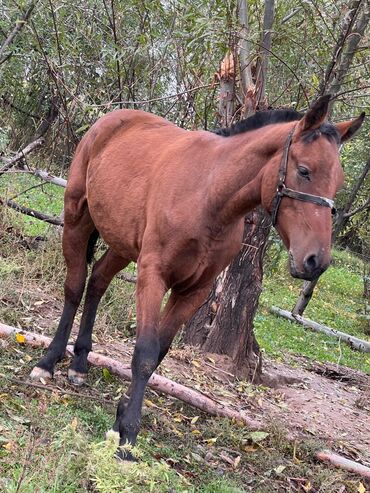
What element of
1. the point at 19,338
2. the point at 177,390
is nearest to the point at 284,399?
the point at 177,390

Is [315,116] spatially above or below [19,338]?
above

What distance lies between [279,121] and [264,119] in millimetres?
118

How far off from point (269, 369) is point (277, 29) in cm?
383

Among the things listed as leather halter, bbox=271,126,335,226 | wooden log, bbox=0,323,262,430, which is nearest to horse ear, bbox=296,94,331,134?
leather halter, bbox=271,126,335,226

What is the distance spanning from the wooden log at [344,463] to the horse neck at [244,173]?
6.81 ft

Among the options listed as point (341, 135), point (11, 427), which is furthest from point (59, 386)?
point (341, 135)

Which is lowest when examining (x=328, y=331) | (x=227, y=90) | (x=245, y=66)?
(x=328, y=331)

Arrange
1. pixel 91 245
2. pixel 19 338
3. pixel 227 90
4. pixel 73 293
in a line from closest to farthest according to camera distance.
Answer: pixel 19 338, pixel 73 293, pixel 91 245, pixel 227 90

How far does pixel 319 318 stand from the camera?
13.5 meters

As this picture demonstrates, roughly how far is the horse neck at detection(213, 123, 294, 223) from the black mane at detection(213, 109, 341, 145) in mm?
62

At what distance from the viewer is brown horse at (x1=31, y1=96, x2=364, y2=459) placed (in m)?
3.38

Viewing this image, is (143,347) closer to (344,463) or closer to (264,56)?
(344,463)

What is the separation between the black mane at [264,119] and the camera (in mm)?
3854

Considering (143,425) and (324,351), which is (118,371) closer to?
(143,425)
